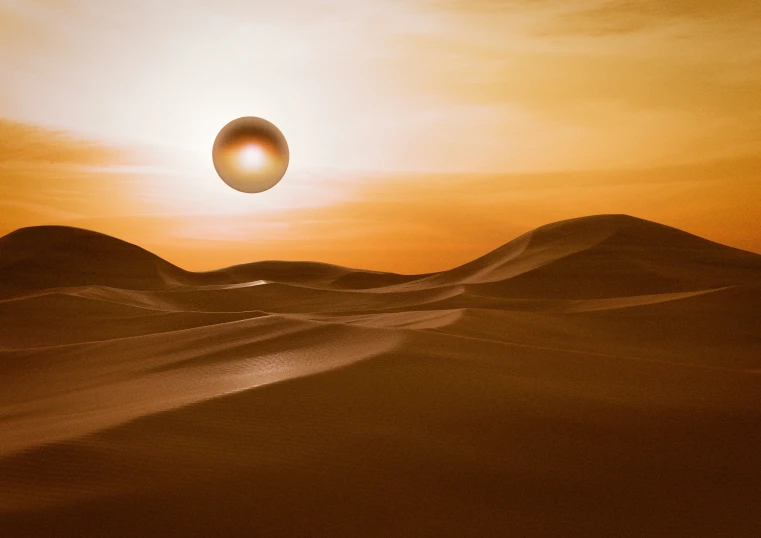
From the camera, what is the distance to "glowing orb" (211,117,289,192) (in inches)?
362

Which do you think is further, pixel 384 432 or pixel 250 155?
pixel 250 155

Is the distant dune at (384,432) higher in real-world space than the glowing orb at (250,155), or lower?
lower

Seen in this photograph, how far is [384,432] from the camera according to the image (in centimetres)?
249

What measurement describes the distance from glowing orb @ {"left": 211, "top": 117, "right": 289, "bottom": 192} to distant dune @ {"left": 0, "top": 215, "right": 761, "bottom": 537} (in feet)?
14.1

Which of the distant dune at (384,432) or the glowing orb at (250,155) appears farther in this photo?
the glowing orb at (250,155)

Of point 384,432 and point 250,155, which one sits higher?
point 250,155

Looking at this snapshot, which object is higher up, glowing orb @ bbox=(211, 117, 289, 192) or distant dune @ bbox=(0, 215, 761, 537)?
glowing orb @ bbox=(211, 117, 289, 192)

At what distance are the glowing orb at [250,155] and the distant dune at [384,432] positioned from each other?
169 inches

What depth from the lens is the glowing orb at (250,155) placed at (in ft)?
30.2

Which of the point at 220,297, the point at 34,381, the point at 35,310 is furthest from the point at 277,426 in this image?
the point at 220,297

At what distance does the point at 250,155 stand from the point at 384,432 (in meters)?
7.25

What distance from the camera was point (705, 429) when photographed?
265 centimetres

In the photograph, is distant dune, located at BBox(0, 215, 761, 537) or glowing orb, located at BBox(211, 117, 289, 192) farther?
glowing orb, located at BBox(211, 117, 289, 192)

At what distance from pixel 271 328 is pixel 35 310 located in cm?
462
